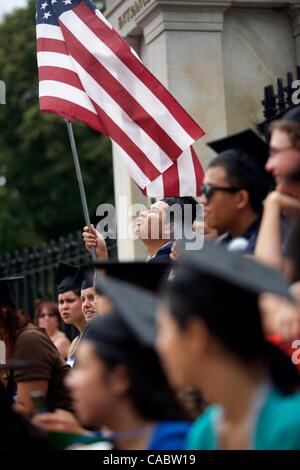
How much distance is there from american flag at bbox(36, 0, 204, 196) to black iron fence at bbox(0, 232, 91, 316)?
5151mm

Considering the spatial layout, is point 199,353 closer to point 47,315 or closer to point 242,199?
point 242,199

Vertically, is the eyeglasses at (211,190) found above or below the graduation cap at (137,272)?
above

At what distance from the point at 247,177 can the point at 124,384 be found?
2.00m

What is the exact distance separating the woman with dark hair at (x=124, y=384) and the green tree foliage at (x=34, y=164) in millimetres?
29000

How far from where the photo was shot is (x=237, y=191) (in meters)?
5.37

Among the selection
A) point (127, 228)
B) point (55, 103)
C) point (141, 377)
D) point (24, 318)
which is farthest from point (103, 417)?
point (127, 228)

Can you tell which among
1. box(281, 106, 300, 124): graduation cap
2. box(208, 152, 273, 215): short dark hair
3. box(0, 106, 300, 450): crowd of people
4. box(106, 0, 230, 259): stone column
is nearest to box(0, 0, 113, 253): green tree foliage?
box(106, 0, 230, 259): stone column

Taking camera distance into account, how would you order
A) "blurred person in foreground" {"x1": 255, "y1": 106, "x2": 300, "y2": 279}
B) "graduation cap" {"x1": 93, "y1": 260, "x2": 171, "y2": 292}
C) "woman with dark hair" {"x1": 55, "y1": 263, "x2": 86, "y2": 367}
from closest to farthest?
1. "graduation cap" {"x1": 93, "y1": 260, "x2": 171, "y2": 292}
2. "blurred person in foreground" {"x1": 255, "y1": 106, "x2": 300, "y2": 279}
3. "woman with dark hair" {"x1": 55, "y1": 263, "x2": 86, "y2": 367}

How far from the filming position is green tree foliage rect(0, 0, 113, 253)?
109 ft

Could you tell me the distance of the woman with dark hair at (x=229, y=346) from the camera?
3.21m

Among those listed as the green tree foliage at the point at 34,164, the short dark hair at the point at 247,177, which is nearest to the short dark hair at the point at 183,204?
the short dark hair at the point at 247,177

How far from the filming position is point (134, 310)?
12.1 ft

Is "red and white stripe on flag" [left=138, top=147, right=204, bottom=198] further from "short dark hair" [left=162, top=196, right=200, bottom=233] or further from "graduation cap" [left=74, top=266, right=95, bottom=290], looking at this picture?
"graduation cap" [left=74, top=266, right=95, bottom=290]

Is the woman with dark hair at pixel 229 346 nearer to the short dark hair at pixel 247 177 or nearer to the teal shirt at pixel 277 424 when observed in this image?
the teal shirt at pixel 277 424
